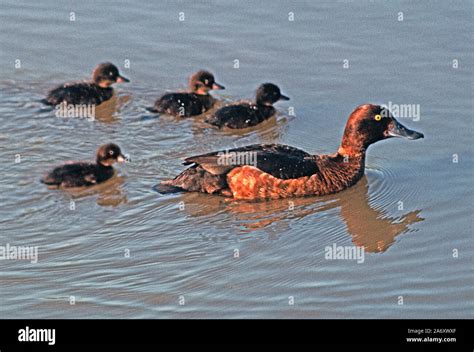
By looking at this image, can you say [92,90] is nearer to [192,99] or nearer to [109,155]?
[192,99]

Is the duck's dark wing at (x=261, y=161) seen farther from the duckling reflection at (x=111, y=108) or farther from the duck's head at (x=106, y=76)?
the duck's head at (x=106, y=76)

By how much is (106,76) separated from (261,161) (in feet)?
8.37

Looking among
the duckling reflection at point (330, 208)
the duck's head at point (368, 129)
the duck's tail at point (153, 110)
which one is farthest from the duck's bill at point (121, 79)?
the duck's head at point (368, 129)

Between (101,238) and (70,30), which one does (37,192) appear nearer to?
(101,238)

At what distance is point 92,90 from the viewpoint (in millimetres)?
10719

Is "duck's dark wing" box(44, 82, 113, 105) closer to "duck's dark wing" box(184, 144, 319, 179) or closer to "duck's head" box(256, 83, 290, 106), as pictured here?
"duck's head" box(256, 83, 290, 106)

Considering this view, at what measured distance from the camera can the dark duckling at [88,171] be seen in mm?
9008

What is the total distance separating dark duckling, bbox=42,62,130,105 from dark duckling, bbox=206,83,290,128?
111 cm

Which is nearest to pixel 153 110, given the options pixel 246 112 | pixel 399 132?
pixel 246 112

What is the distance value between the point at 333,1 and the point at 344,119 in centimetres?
235

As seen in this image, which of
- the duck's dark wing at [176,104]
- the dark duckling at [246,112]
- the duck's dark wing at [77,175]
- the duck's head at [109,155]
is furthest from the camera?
the duck's dark wing at [176,104]

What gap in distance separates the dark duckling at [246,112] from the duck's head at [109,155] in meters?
1.25

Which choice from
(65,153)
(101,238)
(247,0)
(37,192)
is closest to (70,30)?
(247,0)

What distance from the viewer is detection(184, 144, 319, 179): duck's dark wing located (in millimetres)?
8906
